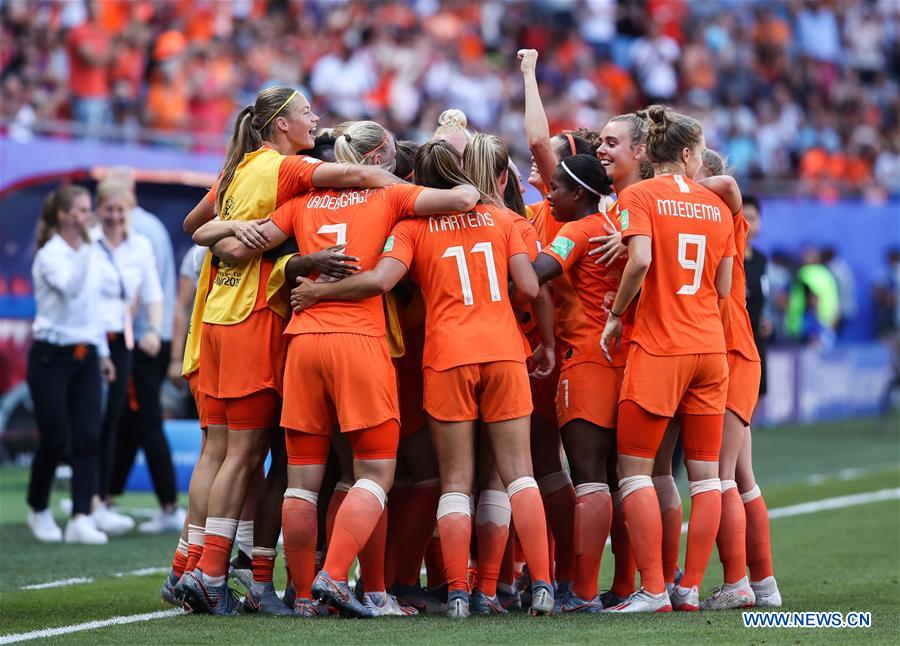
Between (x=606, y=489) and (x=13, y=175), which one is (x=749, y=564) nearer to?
(x=606, y=489)

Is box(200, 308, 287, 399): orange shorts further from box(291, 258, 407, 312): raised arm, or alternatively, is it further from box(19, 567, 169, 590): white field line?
→ box(19, 567, 169, 590): white field line

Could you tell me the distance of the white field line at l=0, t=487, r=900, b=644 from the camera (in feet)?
19.3

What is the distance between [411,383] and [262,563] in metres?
1.09

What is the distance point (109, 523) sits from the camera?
9883 mm

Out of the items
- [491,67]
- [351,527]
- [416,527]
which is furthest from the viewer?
[491,67]

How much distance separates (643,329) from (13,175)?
8.78m

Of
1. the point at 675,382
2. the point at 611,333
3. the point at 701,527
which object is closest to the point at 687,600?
the point at 701,527

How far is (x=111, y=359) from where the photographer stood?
987cm

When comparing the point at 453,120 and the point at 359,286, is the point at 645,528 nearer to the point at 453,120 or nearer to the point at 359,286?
the point at 359,286

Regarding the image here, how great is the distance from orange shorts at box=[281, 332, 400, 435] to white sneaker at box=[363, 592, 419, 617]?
0.78m

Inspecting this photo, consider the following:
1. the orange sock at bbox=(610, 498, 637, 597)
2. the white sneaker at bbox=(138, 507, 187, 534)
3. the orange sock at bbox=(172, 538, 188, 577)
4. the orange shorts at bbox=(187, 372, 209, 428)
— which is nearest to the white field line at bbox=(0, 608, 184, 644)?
the orange sock at bbox=(172, 538, 188, 577)

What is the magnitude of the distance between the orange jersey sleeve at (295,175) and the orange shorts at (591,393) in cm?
150

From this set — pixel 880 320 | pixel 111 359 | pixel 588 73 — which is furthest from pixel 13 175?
pixel 880 320

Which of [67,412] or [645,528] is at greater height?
[645,528]
